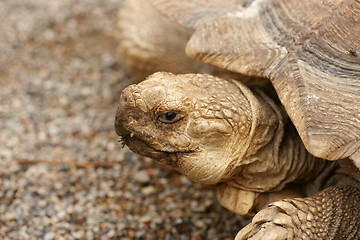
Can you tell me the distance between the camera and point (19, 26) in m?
4.39

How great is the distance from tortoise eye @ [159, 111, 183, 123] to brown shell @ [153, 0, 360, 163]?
38 centimetres

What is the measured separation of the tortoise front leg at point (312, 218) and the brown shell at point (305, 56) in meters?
0.25

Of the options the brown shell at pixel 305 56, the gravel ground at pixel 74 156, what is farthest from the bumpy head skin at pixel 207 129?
the gravel ground at pixel 74 156

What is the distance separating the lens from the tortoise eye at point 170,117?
210 centimetres

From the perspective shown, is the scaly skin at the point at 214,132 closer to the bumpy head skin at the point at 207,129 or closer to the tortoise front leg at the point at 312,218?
the bumpy head skin at the point at 207,129

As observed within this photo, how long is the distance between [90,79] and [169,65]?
33.5 inches

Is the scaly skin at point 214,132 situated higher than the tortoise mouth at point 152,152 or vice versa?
the scaly skin at point 214,132

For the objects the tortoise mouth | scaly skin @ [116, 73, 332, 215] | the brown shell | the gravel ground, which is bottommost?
the gravel ground

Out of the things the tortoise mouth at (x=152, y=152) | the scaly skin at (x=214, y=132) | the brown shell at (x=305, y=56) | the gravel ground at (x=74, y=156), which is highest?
the brown shell at (x=305, y=56)

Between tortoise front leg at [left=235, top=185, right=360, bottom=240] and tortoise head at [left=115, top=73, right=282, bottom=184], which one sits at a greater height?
tortoise head at [left=115, top=73, right=282, bottom=184]

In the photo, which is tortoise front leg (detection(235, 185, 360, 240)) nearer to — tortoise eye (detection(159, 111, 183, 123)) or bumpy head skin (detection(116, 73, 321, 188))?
bumpy head skin (detection(116, 73, 321, 188))

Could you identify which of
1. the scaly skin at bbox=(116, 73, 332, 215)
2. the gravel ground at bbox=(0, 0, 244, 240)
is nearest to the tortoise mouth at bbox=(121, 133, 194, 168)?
the scaly skin at bbox=(116, 73, 332, 215)

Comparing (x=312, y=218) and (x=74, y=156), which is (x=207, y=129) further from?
(x=74, y=156)

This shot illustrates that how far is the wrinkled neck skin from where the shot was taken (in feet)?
7.25
